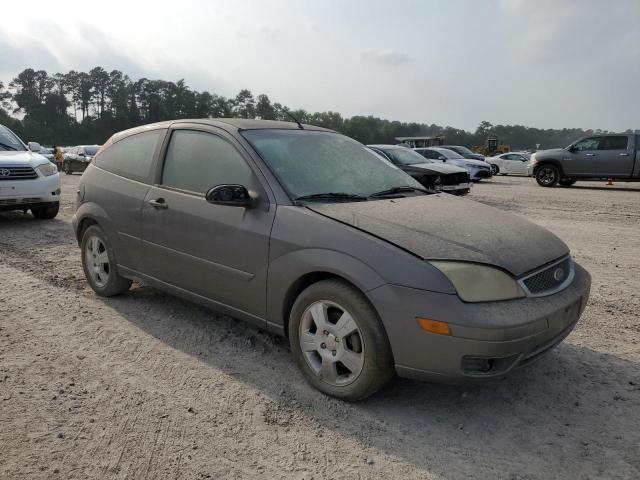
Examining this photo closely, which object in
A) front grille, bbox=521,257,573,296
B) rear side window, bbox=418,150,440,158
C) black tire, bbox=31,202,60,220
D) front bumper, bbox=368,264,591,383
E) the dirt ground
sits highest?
rear side window, bbox=418,150,440,158

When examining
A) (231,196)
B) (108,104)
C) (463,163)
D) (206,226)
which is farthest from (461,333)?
(108,104)

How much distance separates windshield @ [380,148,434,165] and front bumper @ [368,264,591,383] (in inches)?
400

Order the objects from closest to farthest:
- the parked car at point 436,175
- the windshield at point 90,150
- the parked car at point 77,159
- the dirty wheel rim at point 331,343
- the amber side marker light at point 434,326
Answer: the amber side marker light at point 434,326 → the dirty wheel rim at point 331,343 → the parked car at point 436,175 → the parked car at point 77,159 → the windshield at point 90,150

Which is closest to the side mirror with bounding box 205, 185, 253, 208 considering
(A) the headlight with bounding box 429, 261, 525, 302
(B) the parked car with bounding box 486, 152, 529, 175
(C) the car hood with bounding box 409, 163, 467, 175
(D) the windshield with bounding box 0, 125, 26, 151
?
(A) the headlight with bounding box 429, 261, 525, 302

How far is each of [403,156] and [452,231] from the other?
10467mm

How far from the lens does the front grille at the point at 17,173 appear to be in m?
8.15

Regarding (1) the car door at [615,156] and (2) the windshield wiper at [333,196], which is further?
(1) the car door at [615,156]

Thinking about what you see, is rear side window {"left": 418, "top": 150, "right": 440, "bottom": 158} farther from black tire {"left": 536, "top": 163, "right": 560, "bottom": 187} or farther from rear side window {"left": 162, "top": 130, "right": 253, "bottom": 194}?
rear side window {"left": 162, "top": 130, "right": 253, "bottom": 194}

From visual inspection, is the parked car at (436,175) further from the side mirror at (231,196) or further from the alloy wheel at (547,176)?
the side mirror at (231,196)

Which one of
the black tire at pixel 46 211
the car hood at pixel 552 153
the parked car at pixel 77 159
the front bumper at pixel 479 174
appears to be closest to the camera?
the black tire at pixel 46 211

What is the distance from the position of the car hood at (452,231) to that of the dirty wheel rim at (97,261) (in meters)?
2.43

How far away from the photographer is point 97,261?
473 centimetres

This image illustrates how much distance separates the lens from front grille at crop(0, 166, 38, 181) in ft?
26.7

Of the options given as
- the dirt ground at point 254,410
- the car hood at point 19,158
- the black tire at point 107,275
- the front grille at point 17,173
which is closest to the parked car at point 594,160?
the dirt ground at point 254,410
